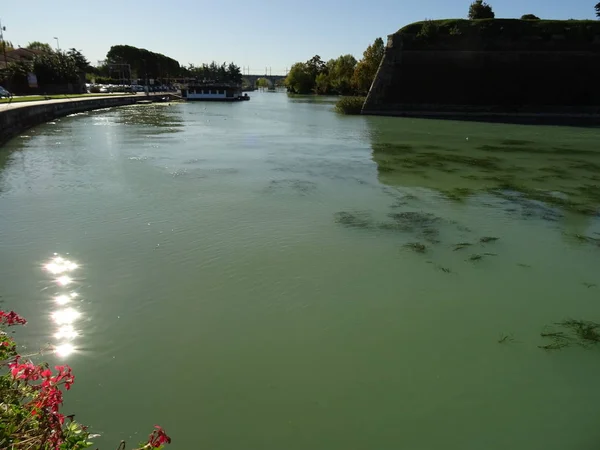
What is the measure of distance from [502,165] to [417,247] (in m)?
10.9

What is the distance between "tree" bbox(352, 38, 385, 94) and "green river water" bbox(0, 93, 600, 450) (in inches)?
2110

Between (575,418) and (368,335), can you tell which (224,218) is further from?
(575,418)

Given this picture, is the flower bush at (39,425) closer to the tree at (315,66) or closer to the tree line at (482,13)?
the tree line at (482,13)

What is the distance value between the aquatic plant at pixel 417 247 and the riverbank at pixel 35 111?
19495 millimetres

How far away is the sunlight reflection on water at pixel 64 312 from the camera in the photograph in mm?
4738

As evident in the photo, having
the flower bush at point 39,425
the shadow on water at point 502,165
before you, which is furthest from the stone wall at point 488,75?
the flower bush at point 39,425

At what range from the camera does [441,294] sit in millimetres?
6133

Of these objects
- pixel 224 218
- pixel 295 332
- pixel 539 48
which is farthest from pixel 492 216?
pixel 539 48

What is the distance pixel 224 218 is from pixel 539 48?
3849 centimetres

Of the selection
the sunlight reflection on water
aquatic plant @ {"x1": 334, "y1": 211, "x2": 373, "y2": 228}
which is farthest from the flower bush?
aquatic plant @ {"x1": 334, "y1": 211, "x2": 373, "y2": 228}

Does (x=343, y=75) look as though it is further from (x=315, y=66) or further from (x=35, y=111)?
(x=35, y=111)

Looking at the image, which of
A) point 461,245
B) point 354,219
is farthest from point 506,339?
point 354,219

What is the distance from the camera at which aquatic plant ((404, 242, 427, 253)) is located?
760 cm

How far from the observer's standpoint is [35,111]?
88.6ft
